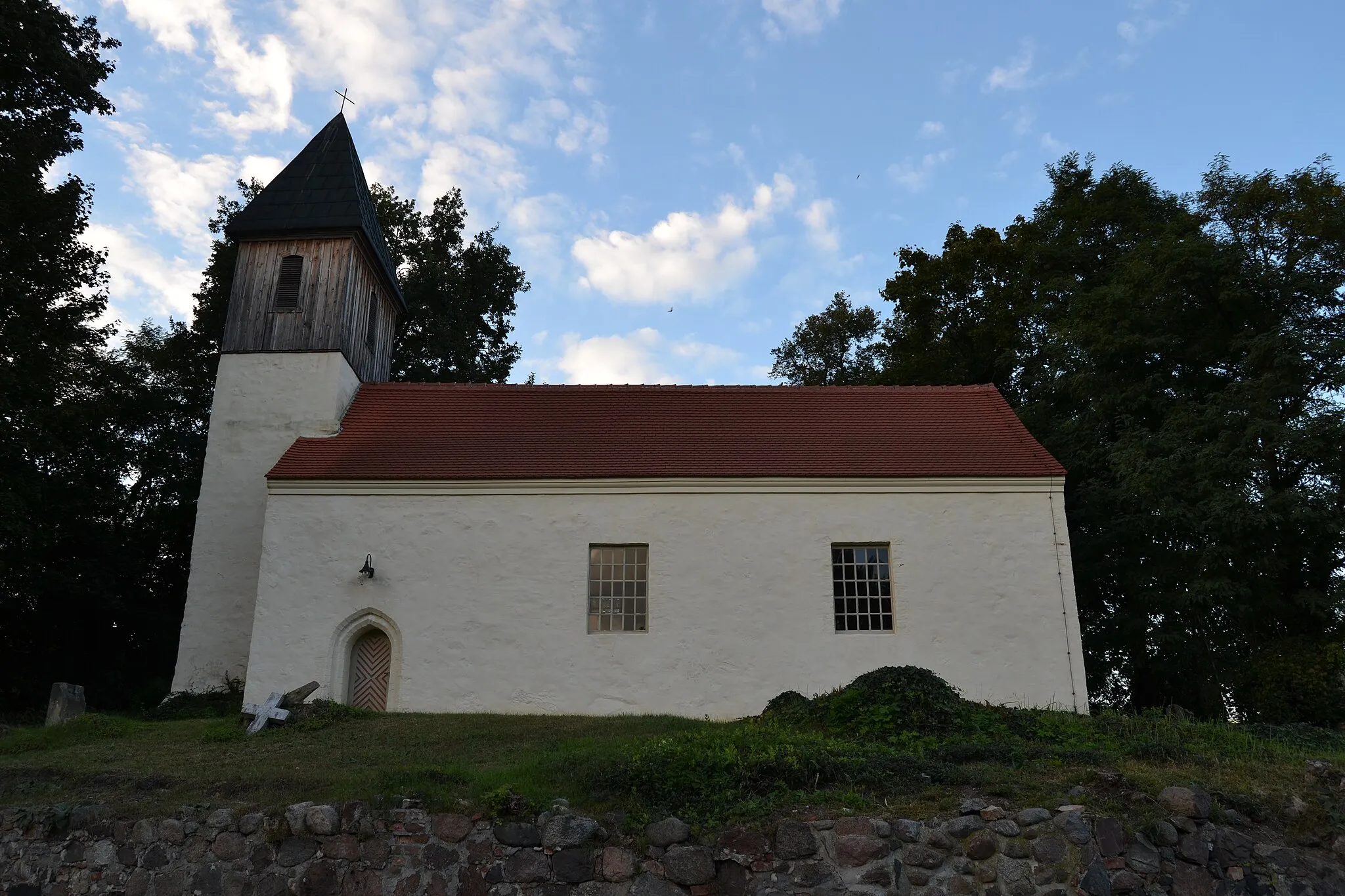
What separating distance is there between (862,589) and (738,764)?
27.4ft

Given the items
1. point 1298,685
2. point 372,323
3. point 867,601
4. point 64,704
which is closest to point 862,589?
point 867,601

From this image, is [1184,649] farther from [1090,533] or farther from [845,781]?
[845,781]

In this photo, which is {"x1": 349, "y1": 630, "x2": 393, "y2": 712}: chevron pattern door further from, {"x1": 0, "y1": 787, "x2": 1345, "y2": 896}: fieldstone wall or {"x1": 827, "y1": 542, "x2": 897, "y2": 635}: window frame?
{"x1": 827, "y1": 542, "x2": 897, "y2": 635}: window frame

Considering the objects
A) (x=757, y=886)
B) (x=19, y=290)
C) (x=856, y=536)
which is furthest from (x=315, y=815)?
(x=19, y=290)

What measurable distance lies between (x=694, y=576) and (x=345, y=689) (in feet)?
21.8

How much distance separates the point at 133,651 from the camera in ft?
82.4

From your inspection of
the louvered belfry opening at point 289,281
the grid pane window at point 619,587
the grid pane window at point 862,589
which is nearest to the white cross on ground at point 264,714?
the grid pane window at point 619,587

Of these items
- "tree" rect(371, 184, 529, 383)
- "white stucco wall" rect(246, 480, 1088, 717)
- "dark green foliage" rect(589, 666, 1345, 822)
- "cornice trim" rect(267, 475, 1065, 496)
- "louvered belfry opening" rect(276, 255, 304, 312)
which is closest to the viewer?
"dark green foliage" rect(589, 666, 1345, 822)

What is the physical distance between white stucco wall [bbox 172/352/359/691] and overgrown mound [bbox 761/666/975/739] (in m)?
11.4

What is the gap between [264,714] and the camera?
14.2 m

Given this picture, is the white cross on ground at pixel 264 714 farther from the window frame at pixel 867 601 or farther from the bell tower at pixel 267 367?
the window frame at pixel 867 601

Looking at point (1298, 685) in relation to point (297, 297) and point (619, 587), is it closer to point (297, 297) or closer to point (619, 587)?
point (619, 587)

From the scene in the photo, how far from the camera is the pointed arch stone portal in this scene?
17.0m

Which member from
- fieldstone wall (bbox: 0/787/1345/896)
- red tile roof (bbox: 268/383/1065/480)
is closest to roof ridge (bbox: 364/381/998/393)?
red tile roof (bbox: 268/383/1065/480)
